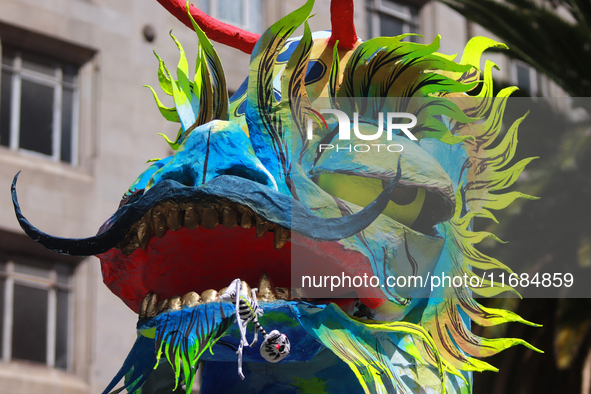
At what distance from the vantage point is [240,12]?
1284 centimetres

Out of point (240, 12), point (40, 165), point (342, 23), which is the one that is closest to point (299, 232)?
point (342, 23)

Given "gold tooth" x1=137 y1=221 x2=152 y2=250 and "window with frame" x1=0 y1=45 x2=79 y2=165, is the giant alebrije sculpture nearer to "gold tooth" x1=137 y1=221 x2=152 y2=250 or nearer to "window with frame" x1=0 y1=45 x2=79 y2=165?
"gold tooth" x1=137 y1=221 x2=152 y2=250

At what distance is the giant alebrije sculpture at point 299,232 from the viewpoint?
239 centimetres

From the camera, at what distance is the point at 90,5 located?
1098 cm

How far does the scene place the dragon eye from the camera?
270cm

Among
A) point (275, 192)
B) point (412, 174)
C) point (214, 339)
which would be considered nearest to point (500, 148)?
point (412, 174)

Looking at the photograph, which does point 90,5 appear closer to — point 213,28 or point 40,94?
point 40,94

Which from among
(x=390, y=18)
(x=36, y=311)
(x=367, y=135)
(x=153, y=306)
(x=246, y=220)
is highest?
(x=390, y=18)

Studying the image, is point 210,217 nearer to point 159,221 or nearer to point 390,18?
point 159,221

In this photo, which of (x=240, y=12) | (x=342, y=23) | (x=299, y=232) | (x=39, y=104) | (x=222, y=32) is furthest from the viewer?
(x=240, y=12)

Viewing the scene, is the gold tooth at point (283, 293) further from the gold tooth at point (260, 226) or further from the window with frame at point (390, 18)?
the window with frame at point (390, 18)

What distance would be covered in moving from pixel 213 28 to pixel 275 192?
135 cm

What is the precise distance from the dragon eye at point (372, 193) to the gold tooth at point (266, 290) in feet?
1.22

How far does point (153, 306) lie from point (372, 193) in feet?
2.40
